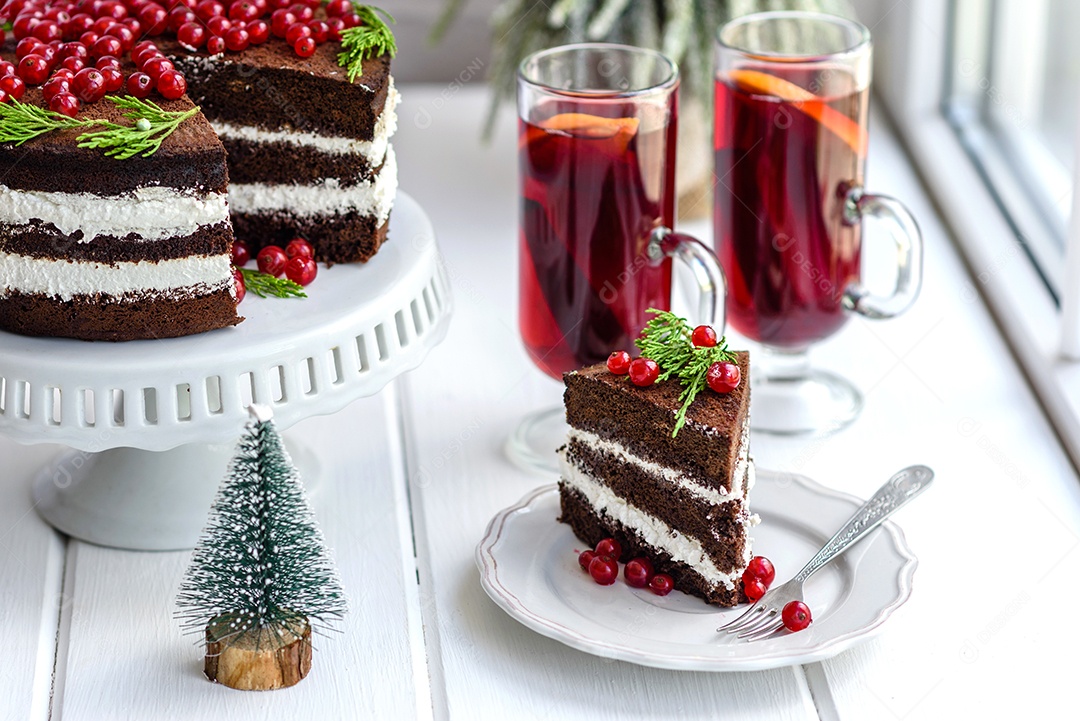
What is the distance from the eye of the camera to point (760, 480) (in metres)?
1.52

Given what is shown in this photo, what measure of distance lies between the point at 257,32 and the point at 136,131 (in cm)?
27

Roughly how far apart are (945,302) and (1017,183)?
0.38 meters

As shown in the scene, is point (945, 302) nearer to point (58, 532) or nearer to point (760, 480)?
point (760, 480)

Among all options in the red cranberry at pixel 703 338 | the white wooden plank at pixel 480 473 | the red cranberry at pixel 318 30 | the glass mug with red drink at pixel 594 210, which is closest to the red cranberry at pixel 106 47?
the red cranberry at pixel 318 30

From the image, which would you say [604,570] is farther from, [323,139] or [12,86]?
[12,86]

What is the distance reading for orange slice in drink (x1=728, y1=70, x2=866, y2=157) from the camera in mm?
1618

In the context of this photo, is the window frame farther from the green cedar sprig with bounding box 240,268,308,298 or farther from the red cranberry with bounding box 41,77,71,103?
the red cranberry with bounding box 41,77,71,103

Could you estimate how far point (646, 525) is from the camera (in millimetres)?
1401

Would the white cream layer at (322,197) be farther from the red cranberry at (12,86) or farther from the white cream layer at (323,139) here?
the red cranberry at (12,86)

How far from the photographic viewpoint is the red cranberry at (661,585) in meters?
1.36

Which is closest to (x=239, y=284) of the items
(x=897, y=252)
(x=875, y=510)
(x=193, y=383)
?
(x=193, y=383)

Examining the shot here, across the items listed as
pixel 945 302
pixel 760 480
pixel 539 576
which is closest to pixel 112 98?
pixel 539 576

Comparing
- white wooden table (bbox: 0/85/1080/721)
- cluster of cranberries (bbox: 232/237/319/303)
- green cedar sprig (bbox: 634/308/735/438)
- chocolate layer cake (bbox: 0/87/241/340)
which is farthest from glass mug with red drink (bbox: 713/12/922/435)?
chocolate layer cake (bbox: 0/87/241/340)

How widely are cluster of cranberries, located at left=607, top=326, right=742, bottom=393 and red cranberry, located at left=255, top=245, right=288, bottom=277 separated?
373 mm
